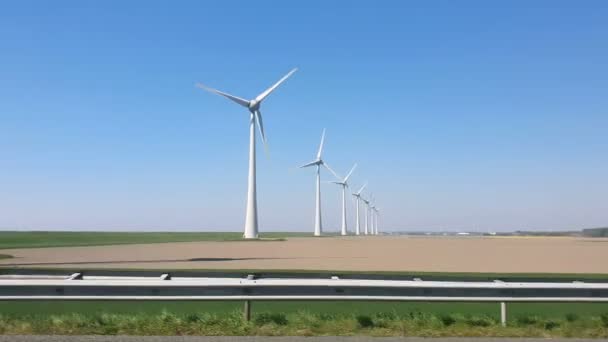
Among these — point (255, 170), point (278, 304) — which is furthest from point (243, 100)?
point (278, 304)

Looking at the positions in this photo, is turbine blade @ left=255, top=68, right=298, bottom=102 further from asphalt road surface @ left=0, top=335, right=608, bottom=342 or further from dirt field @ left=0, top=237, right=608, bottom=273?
asphalt road surface @ left=0, top=335, right=608, bottom=342

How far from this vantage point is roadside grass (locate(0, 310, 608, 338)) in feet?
26.2

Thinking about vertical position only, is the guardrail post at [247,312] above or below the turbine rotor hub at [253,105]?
below

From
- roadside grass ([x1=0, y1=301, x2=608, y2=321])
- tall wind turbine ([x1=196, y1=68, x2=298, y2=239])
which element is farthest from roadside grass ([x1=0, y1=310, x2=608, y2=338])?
tall wind turbine ([x1=196, y1=68, x2=298, y2=239])

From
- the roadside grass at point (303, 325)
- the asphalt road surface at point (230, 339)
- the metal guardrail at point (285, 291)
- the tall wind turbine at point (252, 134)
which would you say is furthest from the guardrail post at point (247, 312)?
the tall wind turbine at point (252, 134)

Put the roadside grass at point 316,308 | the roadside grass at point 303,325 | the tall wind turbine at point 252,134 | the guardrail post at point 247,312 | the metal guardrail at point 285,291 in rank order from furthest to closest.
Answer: the tall wind turbine at point 252,134
the roadside grass at point 316,308
the guardrail post at point 247,312
the metal guardrail at point 285,291
the roadside grass at point 303,325

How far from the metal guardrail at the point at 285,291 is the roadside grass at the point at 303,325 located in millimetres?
383

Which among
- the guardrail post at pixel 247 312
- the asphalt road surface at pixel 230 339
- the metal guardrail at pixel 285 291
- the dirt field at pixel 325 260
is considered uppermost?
the metal guardrail at pixel 285 291

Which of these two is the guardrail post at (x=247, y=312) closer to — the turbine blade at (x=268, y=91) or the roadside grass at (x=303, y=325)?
the roadside grass at (x=303, y=325)

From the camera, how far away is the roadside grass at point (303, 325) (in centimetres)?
798

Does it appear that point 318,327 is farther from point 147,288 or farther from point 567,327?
point 567,327

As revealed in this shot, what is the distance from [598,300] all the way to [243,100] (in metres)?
60.9

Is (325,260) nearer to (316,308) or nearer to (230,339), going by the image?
(316,308)

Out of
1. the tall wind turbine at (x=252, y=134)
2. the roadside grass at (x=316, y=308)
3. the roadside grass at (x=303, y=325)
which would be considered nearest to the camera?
the roadside grass at (x=303, y=325)
